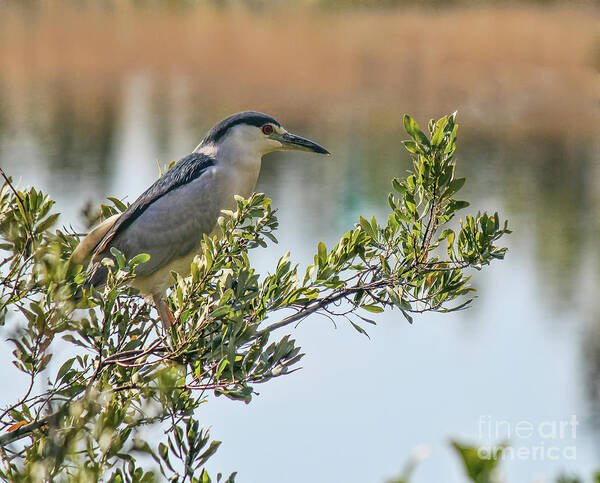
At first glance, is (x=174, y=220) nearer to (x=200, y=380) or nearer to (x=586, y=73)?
(x=200, y=380)

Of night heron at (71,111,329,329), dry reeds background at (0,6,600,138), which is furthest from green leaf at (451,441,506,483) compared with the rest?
dry reeds background at (0,6,600,138)

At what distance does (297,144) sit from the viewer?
2395 mm

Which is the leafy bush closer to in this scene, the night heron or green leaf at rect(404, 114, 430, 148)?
green leaf at rect(404, 114, 430, 148)

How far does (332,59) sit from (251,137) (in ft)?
33.1

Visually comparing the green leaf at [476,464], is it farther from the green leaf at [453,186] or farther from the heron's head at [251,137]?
the heron's head at [251,137]

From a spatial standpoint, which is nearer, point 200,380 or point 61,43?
point 200,380

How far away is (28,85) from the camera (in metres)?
12.6

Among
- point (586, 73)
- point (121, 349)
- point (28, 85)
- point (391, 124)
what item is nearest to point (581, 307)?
point (586, 73)

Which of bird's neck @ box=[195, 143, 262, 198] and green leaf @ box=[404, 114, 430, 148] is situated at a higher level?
bird's neck @ box=[195, 143, 262, 198]

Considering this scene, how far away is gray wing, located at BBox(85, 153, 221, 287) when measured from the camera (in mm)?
2248

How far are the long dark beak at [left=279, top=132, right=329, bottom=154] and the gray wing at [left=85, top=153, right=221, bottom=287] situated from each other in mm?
200

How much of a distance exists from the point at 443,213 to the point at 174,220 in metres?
0.86

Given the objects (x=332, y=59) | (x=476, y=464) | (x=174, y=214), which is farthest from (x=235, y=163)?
(x=332, y=59)

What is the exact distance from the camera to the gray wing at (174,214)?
2248 millimetres
